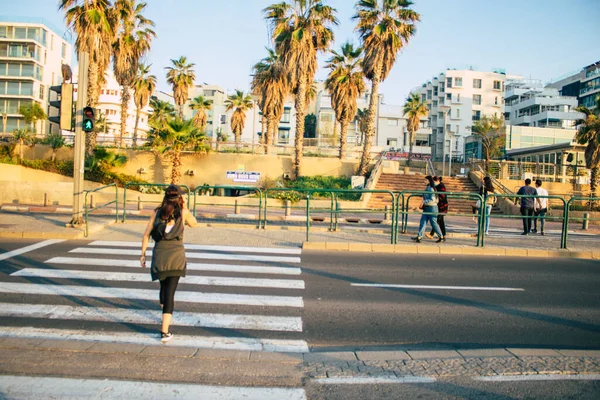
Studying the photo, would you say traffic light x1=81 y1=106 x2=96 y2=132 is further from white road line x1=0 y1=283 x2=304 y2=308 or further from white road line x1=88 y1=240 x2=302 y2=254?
white road line x1=0 y1=283 x2=304 y2=308

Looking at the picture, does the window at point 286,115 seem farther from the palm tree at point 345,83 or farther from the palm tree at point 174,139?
the palm tree at point 174,139

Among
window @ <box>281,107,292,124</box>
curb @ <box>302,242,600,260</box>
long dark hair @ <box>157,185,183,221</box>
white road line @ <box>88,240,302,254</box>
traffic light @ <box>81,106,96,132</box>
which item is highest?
window @ <box>281,107,292,124</box>

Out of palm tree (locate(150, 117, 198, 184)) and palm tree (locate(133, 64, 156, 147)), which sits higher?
palm tree (locate(133, 64, 156, 147))

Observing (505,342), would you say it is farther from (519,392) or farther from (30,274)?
(30,274)

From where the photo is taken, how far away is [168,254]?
18.3ft

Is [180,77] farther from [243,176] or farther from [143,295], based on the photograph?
[143,295]

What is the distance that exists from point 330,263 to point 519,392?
6.31 meters

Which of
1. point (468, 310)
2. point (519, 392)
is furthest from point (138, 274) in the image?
point (519, 392)

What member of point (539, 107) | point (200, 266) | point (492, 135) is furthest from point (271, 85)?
point (539, 107)

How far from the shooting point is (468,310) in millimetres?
7344

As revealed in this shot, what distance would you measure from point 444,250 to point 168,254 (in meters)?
8.82

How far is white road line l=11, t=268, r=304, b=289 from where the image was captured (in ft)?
27.7

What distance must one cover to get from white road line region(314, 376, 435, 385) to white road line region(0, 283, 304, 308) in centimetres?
265

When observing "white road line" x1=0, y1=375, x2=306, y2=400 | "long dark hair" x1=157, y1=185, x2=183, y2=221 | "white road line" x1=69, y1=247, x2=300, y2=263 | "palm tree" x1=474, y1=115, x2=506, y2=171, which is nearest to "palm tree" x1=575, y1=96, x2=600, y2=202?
"palm tree" x1=474, y1=115, x2=506, y2=171
